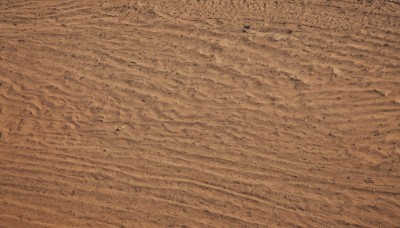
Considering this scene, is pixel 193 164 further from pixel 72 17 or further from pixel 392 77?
pixel 72 17

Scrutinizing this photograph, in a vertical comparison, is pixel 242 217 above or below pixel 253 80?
below

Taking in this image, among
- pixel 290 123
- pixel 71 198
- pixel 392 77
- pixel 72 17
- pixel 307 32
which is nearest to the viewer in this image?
pixel 71 198

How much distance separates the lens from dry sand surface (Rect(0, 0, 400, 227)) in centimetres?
458

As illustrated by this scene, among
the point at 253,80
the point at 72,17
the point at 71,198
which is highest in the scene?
the point at 72,17

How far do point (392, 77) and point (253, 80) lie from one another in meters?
2.23

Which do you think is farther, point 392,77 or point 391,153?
point 392,77

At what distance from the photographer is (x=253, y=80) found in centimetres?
586

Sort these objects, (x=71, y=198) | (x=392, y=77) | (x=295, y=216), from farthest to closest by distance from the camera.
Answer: (x=392, y=77) → (x=71, y=198) → (x=295, y=216)

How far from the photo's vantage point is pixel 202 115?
5469mm

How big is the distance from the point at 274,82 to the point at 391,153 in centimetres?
200

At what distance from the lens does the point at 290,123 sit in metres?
5.28

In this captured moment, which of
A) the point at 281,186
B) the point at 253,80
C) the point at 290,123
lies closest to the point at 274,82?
the point at 253,80

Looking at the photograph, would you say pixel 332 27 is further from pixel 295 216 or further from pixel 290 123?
pixel 295 216

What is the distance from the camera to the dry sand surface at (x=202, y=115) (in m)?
4.58
